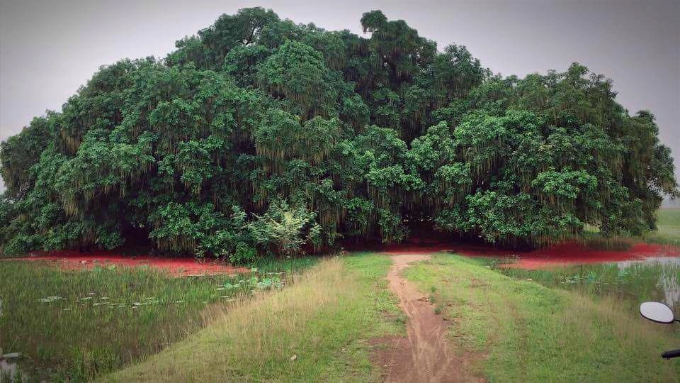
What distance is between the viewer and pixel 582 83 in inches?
727

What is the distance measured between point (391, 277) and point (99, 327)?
725 centimetres

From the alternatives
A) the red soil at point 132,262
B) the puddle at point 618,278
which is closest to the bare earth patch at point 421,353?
the puddle at point 618,278

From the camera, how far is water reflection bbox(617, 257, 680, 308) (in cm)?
1000

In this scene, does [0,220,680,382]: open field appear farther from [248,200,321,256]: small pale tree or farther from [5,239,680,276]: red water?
[248,200,321,256]: small pale tree

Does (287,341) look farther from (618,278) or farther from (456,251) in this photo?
(456,251)

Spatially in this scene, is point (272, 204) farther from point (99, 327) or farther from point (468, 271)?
point (99, 327)

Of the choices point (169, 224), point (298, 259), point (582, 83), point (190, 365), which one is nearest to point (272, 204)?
point (298, 259)

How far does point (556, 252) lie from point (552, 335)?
13324 millimetres

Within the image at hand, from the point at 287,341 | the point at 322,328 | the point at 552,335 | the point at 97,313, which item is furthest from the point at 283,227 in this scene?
the point at 552,335

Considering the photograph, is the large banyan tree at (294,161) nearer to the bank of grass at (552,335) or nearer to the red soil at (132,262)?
the red soil at (132,262)

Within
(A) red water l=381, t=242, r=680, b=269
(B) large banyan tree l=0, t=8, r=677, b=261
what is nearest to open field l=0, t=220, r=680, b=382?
(A) red water l=381, t=242, r=680, b=269

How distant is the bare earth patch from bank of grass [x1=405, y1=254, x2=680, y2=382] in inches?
10.6

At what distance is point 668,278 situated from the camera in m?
12.2

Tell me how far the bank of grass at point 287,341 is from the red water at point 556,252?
29.2 ft
